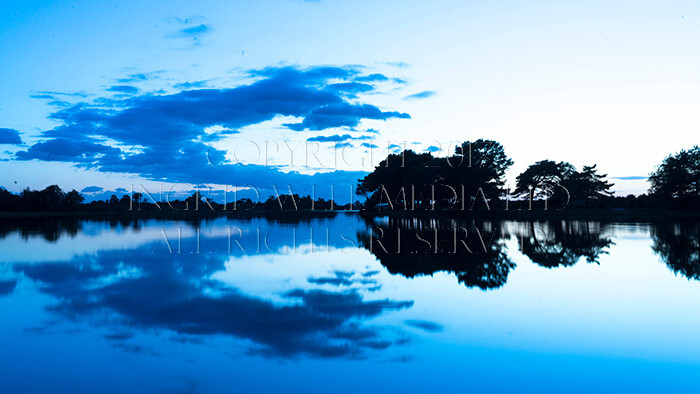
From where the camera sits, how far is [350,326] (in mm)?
9094

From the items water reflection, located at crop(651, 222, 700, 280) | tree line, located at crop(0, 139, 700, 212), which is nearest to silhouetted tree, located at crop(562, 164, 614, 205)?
tree line, located at crop(0, 139, 700, 212)

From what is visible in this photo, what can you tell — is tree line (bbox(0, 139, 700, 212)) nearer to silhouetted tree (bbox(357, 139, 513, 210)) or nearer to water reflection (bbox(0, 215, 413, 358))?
silhouetted tree (bbox(357, 139, 513, 210))

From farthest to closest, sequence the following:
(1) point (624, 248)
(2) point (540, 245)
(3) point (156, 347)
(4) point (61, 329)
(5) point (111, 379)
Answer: (2) point (540, 245)
(1) point (624, 248)
(4) point (61, 329)
(3) point (156, 347)
(5) point (111, 379)

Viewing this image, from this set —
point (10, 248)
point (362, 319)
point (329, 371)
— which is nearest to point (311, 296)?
point (362, 319)

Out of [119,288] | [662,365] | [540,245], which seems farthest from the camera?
[540,245]

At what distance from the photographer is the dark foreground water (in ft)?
21.5

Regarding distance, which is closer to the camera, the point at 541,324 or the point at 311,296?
the point at 541,324

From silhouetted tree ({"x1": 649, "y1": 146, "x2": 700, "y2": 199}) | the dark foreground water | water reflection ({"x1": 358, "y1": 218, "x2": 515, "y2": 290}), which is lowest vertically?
the dark foreground water

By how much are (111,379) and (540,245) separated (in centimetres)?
2270

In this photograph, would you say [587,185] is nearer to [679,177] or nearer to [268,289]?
[679,177]

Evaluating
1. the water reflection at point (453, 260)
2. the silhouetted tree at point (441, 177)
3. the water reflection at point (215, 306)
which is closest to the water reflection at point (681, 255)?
the water reflection at point (453, 260)

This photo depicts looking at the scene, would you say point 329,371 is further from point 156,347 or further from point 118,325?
point 118,325

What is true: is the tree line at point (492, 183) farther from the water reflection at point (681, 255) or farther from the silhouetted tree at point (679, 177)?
the water reflection at point (681, 255)

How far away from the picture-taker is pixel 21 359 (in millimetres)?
7270
